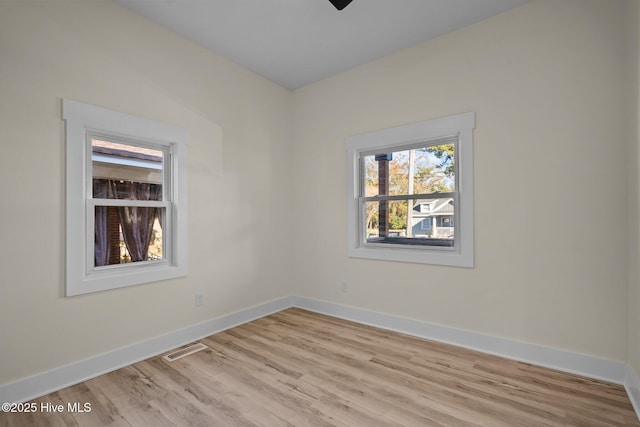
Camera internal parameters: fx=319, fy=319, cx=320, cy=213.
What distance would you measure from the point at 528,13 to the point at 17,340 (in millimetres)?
4460

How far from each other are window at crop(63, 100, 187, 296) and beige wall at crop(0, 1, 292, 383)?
0.27 ft

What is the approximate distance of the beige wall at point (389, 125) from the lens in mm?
2158

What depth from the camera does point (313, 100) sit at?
4059mm

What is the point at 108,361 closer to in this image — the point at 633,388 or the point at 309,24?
the point at 309,24

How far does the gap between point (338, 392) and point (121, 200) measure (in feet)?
7.49

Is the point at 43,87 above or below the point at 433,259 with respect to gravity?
above

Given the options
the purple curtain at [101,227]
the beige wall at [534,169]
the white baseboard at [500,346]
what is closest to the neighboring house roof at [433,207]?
the beige wall at [534,169]

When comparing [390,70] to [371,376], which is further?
[390,70]

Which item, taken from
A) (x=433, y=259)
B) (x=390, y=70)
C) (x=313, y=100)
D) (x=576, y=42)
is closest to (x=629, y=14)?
(x=576, y=42)

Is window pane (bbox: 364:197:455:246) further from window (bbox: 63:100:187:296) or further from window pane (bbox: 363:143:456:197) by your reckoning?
window (bbox: 63:100:187:296)

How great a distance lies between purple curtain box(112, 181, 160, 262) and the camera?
273cm

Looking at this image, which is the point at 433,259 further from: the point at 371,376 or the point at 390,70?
the point at 390,70

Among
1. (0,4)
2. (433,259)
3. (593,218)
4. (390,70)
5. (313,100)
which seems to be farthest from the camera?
(313,100)

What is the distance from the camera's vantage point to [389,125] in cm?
340
